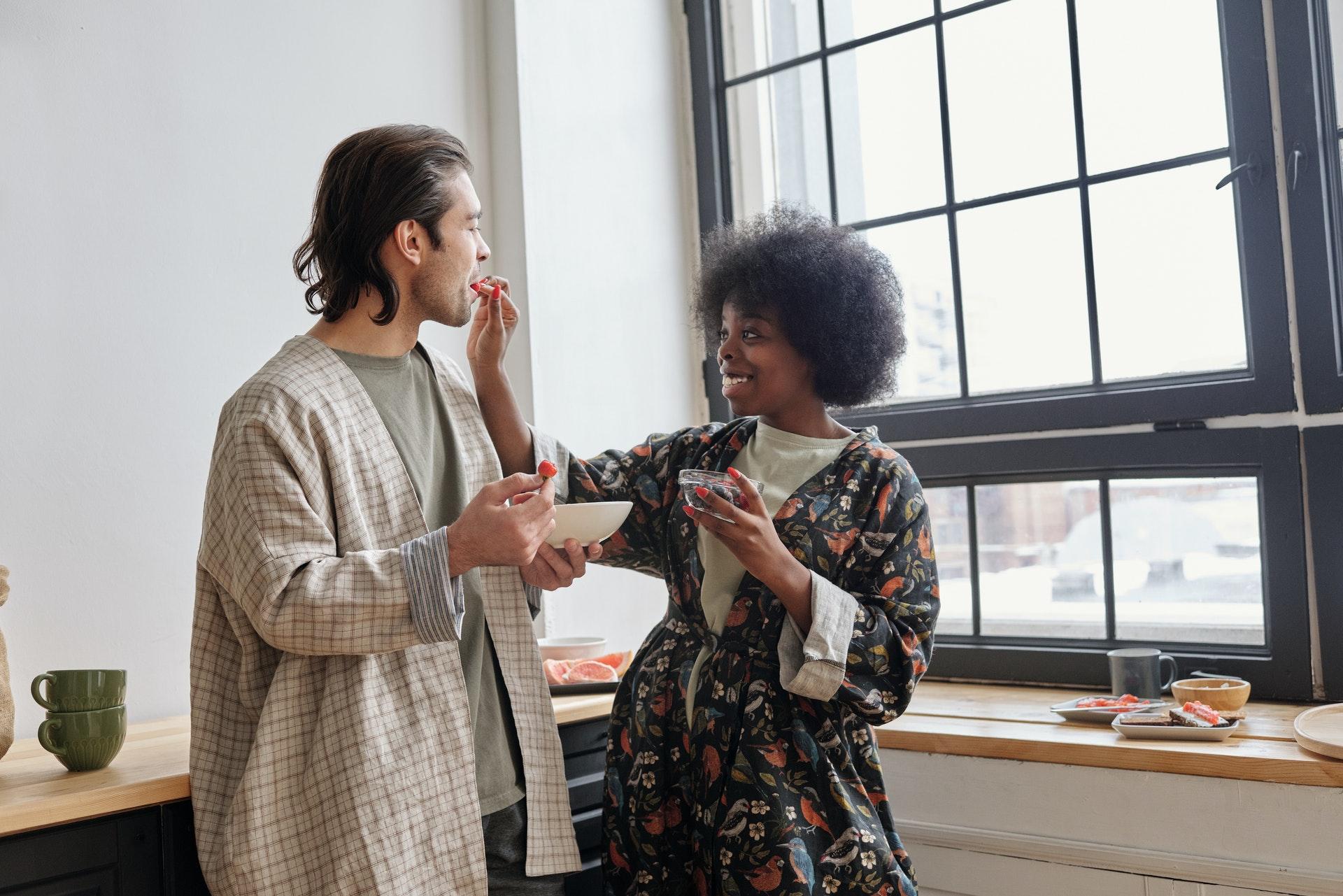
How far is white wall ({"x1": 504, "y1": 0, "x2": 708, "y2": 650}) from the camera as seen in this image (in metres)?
2.69

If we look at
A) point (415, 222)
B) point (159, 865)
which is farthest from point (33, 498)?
point (415, 222)

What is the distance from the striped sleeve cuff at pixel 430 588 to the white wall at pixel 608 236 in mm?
1272

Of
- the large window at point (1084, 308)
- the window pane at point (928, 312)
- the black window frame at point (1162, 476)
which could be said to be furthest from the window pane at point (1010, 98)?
the black window frame at point (1162, 476)

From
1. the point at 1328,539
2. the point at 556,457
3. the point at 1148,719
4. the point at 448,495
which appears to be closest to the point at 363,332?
the point at 448,495

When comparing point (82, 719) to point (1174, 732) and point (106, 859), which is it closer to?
point (106, 859)

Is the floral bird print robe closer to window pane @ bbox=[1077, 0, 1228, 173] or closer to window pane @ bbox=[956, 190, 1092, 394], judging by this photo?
window pane @ bbox=[956, 190, 1092, 394]

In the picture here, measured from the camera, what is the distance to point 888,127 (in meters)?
2.78

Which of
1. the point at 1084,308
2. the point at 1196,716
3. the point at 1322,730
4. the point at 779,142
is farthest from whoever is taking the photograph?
the point at 779,142

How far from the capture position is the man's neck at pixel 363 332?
1537 millimetres

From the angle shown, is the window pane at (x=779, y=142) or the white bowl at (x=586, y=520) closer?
the white bowl at (x=586, y=520)

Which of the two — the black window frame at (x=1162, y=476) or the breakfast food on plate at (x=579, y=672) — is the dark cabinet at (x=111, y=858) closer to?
the breakfast food on plate at (x=579, y=672)

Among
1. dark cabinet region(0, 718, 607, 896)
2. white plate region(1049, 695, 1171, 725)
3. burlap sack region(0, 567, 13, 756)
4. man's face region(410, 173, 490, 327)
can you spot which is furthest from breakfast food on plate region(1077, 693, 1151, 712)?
burlap sack region(0, 567, 13, 756)

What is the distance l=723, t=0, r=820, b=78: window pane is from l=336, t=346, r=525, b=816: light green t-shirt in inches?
68.5

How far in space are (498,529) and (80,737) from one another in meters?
0.67
